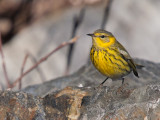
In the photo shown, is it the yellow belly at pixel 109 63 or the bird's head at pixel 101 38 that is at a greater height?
the bird's head at pixel 101 38

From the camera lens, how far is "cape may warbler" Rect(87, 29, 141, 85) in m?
6.13

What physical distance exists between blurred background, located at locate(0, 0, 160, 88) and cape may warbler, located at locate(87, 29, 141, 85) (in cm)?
339

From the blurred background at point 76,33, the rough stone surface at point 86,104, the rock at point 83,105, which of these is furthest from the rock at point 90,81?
the blurred background at point 76,33

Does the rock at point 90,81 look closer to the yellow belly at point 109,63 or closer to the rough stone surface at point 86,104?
the yellow belly at point 109,63

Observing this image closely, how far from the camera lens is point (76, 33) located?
10461 millimetres

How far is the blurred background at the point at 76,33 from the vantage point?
33.9 feet

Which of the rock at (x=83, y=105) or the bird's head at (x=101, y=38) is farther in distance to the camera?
the bird's head at (x=101, y=38)

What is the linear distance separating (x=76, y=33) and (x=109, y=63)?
14.5ft

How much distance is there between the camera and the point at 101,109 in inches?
191

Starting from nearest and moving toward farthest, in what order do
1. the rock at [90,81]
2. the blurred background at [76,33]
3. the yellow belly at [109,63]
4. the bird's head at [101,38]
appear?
the yellow belly at [109,63]
the bird's head at [101,38]
the rock at [90,81]
the blurred background at [76,33]

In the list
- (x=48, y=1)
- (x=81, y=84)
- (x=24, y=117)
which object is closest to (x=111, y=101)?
(x=24, y=117)

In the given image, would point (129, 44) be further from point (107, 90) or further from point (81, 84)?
point (107, 90)

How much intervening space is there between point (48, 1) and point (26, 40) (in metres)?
2.01

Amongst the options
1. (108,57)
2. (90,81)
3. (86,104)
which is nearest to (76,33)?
(90,81)
